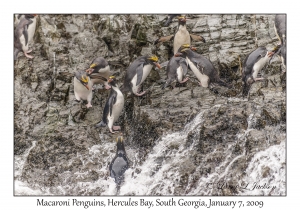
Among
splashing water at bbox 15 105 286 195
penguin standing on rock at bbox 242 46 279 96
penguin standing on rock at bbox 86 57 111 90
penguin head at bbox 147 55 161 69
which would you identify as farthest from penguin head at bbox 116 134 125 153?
penguin standing on rock at bbox 242 46 279 96

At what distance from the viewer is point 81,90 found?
10945 millimetres

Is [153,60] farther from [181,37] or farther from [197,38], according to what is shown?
[197,38]

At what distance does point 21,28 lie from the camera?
11.3m

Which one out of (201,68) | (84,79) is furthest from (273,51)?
(84,79)

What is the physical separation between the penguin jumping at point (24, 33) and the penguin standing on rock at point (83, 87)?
1.27 meters

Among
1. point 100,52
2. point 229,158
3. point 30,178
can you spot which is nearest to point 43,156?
point 30,178

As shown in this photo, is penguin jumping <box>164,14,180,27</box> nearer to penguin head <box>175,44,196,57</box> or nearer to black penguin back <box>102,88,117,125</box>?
penguin head <box>175,44,196,57</box>

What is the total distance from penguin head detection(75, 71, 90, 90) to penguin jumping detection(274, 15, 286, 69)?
3305mm

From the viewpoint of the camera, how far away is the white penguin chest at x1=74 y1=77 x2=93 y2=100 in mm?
10911

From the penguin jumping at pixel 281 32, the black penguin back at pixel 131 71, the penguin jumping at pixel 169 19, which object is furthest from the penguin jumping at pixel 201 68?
the penguin jumping at pixel 281 32

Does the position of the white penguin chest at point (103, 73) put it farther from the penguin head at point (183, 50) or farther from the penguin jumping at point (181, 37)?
the penguin head at point (183, 50)
